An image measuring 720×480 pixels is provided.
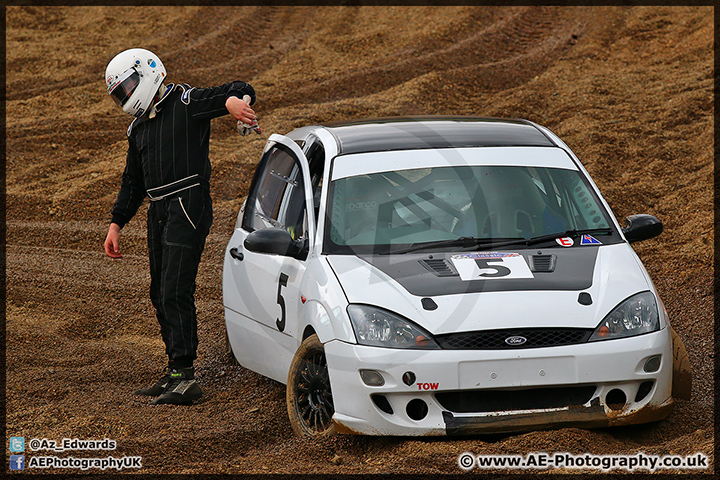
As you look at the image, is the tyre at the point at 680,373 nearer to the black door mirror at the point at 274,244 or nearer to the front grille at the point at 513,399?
the front grille at the point at 513,399

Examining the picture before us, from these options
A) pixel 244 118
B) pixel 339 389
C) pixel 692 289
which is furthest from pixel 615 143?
pixel 339 389

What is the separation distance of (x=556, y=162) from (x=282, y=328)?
218 centimetres

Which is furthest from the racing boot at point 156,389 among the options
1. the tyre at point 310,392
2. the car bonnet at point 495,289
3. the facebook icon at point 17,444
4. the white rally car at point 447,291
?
the car bonnet at point 495,289

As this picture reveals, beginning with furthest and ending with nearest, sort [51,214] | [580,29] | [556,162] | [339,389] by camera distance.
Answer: [580,29] < [51,214] < [556,162] < [339,389]

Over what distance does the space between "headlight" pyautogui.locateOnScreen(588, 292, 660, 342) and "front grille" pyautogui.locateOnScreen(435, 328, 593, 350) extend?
0.12m

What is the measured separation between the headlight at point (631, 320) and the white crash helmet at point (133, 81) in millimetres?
3494

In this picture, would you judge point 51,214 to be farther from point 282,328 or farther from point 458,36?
point 458,36

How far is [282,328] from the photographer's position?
581cm

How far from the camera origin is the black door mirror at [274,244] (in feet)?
18.0

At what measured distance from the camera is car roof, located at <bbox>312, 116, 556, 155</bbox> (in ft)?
20.1

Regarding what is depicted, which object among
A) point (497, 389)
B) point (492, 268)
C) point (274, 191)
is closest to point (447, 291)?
point (492, 268)

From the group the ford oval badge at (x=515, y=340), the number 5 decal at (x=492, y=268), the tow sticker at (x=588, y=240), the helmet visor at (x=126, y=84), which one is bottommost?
the ford oval badge at (x=515, y=340)

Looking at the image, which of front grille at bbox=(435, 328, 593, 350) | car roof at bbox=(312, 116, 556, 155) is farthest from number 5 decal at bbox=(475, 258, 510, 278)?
car roof at bbox=(312, 116, 556, 155)

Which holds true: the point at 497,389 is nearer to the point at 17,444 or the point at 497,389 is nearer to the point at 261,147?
the point at 17,444
